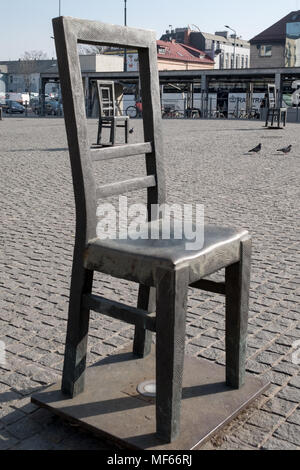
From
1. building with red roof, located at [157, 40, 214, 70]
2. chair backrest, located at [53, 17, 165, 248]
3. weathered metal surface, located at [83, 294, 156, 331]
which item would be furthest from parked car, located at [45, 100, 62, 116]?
weathered metal surface, located at [83, 294, 156, 331]

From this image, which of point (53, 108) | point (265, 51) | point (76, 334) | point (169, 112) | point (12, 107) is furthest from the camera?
point (265, 51)

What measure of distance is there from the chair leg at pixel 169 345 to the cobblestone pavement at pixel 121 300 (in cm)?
22

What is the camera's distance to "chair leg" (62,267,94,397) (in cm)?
251

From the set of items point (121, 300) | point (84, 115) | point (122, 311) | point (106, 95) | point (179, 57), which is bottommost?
point (121, 300)

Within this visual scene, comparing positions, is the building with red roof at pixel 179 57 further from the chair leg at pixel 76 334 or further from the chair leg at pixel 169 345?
the chair leg at pixel 169 345

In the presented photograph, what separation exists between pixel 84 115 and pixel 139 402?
1.16 meters

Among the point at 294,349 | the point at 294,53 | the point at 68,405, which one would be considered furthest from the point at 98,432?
the point at 294,53

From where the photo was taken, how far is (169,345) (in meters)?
2.21

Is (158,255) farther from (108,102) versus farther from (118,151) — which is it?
(108,102)

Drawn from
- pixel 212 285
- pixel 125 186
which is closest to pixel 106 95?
pixel 125 186

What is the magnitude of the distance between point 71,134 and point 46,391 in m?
1.07

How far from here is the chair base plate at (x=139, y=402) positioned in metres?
2.36
